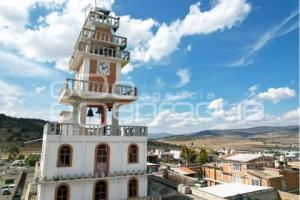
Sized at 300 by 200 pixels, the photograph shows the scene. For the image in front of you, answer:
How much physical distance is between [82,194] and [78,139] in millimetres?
4257

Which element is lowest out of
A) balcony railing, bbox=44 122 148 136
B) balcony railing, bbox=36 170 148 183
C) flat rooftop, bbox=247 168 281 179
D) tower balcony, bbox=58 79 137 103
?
flat rooftop, bbox=247 168 281 179

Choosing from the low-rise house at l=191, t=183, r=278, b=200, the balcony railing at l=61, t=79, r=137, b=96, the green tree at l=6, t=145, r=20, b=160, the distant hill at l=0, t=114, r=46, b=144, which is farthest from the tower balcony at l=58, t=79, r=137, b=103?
the distant hill at l=0, t=114, r=46, b=144

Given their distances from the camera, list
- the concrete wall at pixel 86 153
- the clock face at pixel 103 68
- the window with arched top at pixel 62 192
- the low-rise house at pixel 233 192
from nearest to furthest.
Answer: the concrete wall at pixel 86 153
the window with arched top at pixel 62 192
the clock face at pixel 103 68
the low-rise house at pixel 233 192

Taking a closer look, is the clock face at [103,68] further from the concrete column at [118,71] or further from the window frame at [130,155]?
the window frame at [130,155]

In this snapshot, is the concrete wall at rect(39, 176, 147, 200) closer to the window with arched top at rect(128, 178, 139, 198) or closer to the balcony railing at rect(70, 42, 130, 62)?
the window with arched top at rect(128, 178, 139, 198)

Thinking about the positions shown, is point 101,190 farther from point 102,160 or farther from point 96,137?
point 96,137

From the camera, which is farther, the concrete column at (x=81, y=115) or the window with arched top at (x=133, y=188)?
the concrete column at (x=81, y=115)

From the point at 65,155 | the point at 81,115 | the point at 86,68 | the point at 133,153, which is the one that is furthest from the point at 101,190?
the point at 86,68

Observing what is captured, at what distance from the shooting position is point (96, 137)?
19.5 m

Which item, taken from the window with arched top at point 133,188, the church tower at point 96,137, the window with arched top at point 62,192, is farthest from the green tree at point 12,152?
the window with arched top at point 133,188

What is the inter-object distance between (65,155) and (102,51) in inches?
387

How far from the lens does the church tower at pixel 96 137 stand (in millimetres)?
18031

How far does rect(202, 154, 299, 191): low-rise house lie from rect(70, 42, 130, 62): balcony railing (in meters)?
29.3

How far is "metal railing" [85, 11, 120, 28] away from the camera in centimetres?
2328
